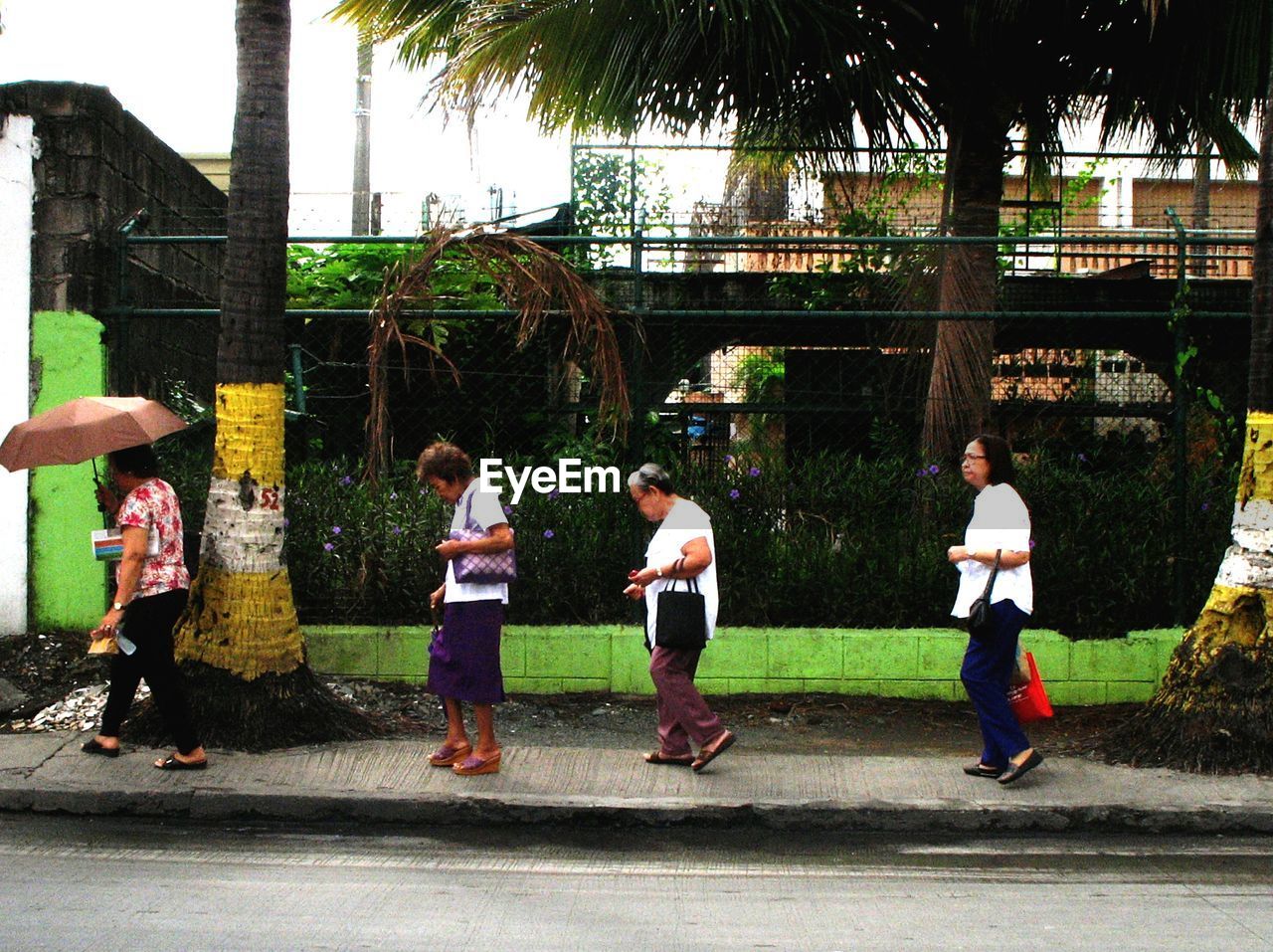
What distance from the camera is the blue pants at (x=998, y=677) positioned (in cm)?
623

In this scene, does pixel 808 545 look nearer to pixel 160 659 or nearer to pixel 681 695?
pixel 681 695

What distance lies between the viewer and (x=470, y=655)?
20.5 ft

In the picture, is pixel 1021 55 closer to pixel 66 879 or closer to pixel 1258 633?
pixel 1258 633

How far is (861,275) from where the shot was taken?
9609 mm

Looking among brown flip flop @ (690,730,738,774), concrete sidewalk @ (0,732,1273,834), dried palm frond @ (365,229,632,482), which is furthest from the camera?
dried palm frond @ (365,229,632,482)

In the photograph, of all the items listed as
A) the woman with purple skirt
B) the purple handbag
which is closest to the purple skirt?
the woman with purple skirt

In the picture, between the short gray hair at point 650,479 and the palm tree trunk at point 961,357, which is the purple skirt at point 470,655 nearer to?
the short gray hair at point 650,479

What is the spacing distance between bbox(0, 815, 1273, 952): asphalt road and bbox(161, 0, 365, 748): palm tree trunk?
94cm

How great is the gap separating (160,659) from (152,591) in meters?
0.33

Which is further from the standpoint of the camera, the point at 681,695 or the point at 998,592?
the point at 681,695

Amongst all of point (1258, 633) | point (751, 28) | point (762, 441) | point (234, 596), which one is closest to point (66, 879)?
point (234, 596)

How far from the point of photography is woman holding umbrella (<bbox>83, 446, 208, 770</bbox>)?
20.3 feet

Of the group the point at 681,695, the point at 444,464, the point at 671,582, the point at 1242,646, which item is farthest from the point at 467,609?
the point at 1242,646

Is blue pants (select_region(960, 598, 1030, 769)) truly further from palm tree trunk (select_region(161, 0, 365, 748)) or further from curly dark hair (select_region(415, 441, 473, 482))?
palm tree trunk (select_region(161, 0, 365, 748))
